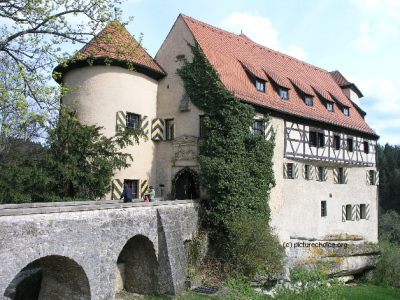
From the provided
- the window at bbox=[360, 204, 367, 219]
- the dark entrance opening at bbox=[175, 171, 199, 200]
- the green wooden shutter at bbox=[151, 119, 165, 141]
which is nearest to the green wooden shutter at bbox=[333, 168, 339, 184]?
the window at bbox=[360, 204, 367, 219]

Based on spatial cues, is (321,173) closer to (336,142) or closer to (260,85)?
(336,142)

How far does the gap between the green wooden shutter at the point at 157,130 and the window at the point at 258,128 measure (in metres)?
4.29

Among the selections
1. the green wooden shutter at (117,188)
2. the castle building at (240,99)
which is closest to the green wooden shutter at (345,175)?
the castle building at (240,99)

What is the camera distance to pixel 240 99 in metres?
16.4

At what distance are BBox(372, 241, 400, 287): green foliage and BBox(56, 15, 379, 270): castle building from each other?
5.20 feet

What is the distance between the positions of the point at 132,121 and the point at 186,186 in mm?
3864

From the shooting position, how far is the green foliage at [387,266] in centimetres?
2175

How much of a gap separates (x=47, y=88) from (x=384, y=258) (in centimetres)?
2041

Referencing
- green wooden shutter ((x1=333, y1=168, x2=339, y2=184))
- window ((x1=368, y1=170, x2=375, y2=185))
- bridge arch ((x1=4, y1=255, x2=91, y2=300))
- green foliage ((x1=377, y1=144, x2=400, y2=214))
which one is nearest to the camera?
bridge arch ((x1=4, y1=255, x2=91, y2=300))

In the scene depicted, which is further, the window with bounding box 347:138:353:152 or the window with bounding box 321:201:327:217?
the window with bounding box 347:138:353:152

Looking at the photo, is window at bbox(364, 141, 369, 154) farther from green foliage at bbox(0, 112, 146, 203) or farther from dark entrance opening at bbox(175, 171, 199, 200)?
green foliage at bbox(0, 112, 146, 203)

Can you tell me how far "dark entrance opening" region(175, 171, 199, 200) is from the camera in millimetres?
17234

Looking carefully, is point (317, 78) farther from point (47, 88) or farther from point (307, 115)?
point (47, 88)

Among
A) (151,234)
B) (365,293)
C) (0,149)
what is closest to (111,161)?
(151,234)
